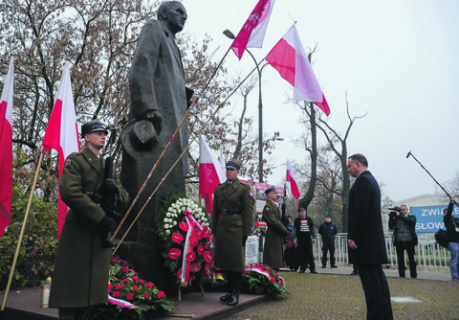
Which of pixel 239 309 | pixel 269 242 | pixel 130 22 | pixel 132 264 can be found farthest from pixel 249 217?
pixel 130 22

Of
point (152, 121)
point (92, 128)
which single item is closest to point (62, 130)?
point (152, 121)

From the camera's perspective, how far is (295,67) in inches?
243

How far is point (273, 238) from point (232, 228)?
98.5 inches

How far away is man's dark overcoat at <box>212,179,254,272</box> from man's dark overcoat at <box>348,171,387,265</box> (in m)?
1.60

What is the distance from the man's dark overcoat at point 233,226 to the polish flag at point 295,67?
1823mm

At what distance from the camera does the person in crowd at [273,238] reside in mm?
7609

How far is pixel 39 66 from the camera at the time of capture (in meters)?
12.2

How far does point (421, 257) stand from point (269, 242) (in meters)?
8.28

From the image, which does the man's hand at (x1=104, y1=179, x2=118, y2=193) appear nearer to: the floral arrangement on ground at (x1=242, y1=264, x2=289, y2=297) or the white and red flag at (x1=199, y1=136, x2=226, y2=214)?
the floral arrangement on ground at (x1=242, y1=264, x2=289, y2=297)

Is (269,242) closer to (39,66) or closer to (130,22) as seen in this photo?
(39,66)

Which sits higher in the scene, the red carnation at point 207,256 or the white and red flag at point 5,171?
the white and red flag at point 5,171

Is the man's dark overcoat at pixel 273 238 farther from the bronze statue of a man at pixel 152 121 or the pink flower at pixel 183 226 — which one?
the pink flower at pixel 183 226

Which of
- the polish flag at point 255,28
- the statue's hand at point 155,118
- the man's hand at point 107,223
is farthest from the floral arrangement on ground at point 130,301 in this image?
the polish flag at point 255,28

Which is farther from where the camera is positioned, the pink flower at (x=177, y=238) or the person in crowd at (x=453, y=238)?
the person in crowd at (x=453, y=238)
